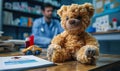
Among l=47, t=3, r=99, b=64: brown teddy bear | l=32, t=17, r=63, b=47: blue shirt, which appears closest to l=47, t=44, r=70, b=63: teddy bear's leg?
l=47, t=3, r=99, b=64: brown teddy bear

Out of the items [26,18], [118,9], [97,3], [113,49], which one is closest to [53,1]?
[26,18]

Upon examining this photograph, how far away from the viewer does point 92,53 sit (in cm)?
49

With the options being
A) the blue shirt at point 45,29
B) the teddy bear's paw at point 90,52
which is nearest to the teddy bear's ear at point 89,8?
the teddy bear's paw at point 90,52

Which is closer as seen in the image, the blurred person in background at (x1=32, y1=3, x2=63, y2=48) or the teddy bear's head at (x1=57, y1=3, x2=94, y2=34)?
the teddy bear's head at (x1=57, y1=3, x2=94, y2=34)

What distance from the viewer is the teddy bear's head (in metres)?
0.59

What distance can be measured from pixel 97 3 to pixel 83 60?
2900 mm

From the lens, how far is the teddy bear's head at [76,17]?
1.94ft

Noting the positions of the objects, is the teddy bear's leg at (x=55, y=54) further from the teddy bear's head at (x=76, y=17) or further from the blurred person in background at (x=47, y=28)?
the blurred person in background at (x=47, y=28)

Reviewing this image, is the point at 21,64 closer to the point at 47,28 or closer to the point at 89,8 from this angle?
the point at 89,8

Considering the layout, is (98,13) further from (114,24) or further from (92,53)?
(92,53)

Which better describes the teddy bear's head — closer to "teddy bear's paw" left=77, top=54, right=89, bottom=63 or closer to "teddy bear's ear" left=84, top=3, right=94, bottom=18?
"teddy bear's ear" left=84, top=3, right=94, bottom=18

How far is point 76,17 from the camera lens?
0.60m

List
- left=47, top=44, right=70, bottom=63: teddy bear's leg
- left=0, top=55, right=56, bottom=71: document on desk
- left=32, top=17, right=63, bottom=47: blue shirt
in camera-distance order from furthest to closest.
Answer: left=32, top=17, right=63, bottom=47: blue shirt < left=47, top=44, right=70, bottom=63: teddy bear's leg < left=0, top=55, right=56, bottom=71: document on desk

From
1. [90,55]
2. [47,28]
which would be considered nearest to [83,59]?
[90,55]
